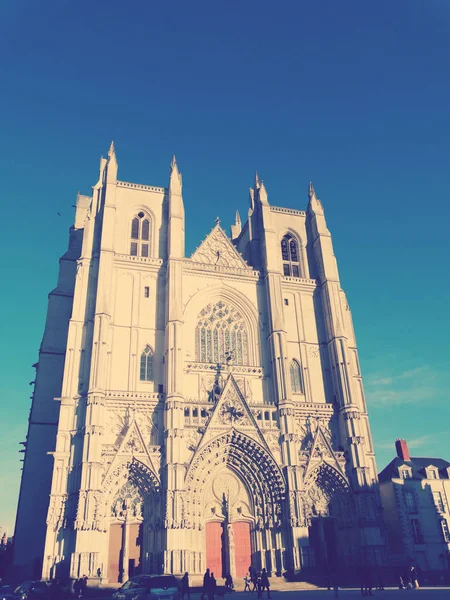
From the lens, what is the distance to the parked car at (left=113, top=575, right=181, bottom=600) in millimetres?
16906

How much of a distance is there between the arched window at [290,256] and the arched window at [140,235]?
11.2 metres

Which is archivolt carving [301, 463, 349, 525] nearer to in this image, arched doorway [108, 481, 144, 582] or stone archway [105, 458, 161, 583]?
stone archway [105, 458, 161, 583]

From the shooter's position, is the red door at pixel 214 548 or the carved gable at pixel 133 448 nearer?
the carved gable at pixel 133 448

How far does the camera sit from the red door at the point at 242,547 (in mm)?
28969

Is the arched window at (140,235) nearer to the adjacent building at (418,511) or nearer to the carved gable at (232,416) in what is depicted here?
the carved gable at (232,416)

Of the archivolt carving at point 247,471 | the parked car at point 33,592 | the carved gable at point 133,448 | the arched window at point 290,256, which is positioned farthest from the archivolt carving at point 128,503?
the arched window at point 290,256

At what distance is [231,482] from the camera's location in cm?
3103

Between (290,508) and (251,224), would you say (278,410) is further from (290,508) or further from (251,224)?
(251,224)

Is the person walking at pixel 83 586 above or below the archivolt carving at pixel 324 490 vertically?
below

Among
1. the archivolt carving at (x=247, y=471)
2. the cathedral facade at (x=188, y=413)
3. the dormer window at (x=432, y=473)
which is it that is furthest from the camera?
the dormer window at (x=432, y=473)

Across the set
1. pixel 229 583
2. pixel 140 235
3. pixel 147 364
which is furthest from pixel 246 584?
pixel 140 235

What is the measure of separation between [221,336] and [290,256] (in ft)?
33.5

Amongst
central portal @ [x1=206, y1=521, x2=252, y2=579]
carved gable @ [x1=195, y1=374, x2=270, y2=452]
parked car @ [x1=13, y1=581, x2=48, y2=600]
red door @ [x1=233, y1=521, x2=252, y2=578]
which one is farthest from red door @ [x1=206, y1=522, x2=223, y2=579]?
parked car @ [x1=13, y1=581, x2=48, y2=600]

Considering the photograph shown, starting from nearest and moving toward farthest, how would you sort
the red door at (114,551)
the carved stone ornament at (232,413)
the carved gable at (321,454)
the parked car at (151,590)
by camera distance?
the parked car at (151,590), the red door at (114,551), the carved stone ornament at (232,413), the carved gable at (321,454)
